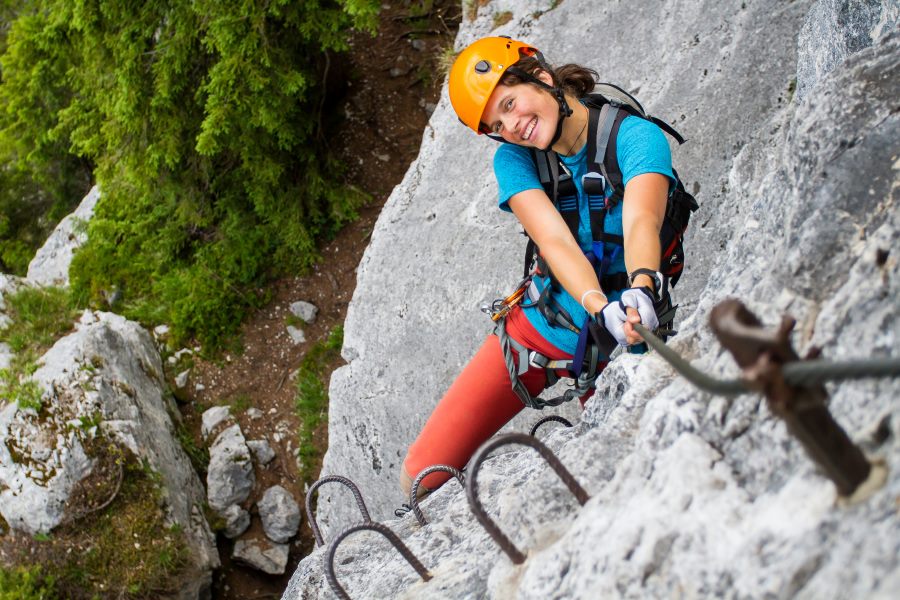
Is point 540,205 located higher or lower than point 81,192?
lower

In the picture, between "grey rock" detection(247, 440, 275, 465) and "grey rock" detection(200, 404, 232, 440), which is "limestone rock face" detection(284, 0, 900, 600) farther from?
"grey rock" detection(200, 404, 232, 440)

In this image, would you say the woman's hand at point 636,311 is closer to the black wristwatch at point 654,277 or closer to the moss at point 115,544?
the black wristwatch at point 654,277

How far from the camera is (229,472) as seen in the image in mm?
9391

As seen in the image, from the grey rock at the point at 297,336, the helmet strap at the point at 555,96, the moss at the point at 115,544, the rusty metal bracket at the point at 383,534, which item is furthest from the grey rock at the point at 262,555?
the helmet strap at the point at 555,96

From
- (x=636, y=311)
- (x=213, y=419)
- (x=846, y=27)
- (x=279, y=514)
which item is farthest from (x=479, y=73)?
(x=213, y=419)

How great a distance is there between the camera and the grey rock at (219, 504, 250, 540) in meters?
9.11

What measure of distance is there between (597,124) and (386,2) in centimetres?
865

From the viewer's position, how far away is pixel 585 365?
4.14 metres

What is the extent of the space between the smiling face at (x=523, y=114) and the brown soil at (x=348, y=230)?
6527mm

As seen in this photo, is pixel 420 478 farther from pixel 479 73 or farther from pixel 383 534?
pixel 479 73

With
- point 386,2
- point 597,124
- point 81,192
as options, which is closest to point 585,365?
point 597,124

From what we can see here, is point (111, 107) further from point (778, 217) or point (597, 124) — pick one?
point (778, 217)

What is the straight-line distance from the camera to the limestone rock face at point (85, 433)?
7.75m

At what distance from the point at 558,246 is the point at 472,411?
122cm
